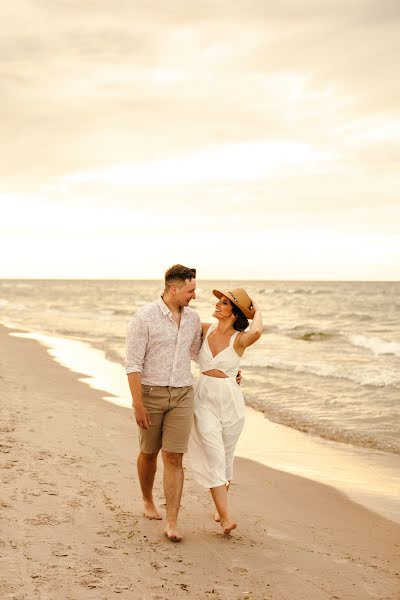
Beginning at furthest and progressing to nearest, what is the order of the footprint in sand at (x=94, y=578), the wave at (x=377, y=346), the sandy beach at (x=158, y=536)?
1. the wave at (x=377, y=346)
2. the sandy beach at (x=158, y=536)
3. the footprint in sand at (x=94, y=578)

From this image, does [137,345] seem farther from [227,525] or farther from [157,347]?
[227,525]

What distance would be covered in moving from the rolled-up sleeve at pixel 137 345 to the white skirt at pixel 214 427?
603 millimetres

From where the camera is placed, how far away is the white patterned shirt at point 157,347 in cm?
469

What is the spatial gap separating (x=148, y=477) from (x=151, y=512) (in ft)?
0.96

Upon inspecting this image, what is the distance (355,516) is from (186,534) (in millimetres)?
2047

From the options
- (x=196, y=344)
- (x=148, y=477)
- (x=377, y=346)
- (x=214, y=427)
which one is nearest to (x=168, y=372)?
(x=196, y=344)

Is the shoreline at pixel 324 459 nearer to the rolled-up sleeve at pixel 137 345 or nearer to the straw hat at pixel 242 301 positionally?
the straw hat at pixel 242 301

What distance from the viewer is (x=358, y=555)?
5.05 metres

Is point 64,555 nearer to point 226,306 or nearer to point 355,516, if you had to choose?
point 226,306

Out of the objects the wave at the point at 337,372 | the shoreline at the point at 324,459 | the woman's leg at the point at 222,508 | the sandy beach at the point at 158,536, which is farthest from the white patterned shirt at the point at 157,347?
the wave at the point at 337,372

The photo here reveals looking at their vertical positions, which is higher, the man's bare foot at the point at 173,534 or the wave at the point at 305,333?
the man's bare foot at the point at 173,534

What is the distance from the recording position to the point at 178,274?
4770 mm

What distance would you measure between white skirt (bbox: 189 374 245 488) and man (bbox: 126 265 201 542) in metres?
0.18

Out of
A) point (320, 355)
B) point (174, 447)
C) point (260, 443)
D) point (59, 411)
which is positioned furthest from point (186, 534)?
point (320, 355)
